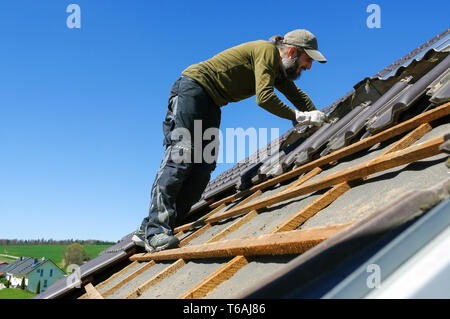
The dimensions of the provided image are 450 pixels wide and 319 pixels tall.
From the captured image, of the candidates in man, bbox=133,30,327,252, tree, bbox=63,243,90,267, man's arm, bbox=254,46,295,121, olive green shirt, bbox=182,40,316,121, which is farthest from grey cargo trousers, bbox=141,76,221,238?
tree, bbox=63,243,90,267

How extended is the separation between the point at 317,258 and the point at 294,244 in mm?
551

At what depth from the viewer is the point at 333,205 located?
1706 mm

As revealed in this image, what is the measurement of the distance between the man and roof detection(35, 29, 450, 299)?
10.7 inches

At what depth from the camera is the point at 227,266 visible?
1642mm

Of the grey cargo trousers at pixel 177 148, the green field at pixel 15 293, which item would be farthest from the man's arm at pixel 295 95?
the green field at pixel 15 293

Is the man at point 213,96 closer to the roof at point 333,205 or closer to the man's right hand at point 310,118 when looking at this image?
the man's right hand at point 310,118

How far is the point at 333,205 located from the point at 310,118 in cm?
160

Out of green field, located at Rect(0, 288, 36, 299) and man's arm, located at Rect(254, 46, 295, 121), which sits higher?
man's arm, located at Rect(254, 46, 295, 121)

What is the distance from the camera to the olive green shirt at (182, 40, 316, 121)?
9.67 feet

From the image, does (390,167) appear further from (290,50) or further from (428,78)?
(290,50)

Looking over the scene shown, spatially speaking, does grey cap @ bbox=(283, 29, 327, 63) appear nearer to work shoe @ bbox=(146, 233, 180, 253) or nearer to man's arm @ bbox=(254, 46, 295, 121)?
man's arm @ bbox=(254, 46, 295, 121)

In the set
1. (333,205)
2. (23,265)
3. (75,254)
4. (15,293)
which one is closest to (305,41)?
(333,205)
